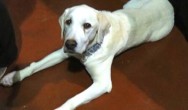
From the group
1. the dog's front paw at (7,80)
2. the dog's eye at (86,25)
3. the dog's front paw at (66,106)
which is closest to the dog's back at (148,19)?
the dog's eye at (86,25)

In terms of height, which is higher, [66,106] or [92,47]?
[92,47]

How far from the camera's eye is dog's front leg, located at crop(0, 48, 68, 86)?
180cm

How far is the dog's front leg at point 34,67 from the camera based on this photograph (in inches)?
70.9

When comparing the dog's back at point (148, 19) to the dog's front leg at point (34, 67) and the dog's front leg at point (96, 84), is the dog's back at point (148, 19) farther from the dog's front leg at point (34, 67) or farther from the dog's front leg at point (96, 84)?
the dog's front leg at point (34, 67)

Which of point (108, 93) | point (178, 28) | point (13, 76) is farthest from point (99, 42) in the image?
point (178, 28)

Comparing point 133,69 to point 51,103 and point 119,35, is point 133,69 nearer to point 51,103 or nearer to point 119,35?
point 119,35

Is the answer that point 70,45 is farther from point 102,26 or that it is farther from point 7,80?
point 7,80

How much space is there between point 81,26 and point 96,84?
0.33 metres

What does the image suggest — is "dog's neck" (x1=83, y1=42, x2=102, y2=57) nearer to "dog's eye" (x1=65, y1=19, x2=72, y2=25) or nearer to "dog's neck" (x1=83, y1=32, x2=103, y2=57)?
"dog's neck" (x1=83, y1=32, x2=103, y2=57)

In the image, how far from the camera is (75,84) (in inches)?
73.0

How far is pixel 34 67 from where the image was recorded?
184 centimetres

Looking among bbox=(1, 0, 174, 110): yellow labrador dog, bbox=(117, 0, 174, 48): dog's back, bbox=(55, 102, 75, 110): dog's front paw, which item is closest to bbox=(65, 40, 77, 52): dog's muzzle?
bbox=(1, 0, 174, 110): yellow labrador dog

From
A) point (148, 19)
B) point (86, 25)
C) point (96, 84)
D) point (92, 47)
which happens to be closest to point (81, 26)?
point (86, 25)

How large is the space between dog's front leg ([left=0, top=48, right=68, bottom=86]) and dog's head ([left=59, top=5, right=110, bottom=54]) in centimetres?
27
